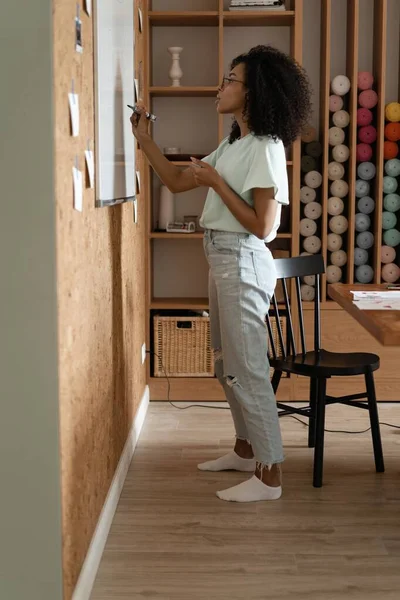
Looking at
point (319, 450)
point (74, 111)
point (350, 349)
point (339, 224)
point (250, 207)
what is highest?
point (74, 111)

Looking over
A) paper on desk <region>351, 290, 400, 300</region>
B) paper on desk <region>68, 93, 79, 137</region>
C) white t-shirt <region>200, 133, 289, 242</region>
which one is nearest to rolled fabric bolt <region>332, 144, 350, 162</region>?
paper on desk <region>351, 290, 400, 300</region>

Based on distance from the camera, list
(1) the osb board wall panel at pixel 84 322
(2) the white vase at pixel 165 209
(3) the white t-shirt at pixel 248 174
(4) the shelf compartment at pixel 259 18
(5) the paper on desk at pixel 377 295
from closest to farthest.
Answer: (1) the osb board wall panel at pixel 84 322, (3) the white t-shirt at pixel 248 174, (5) the paper on desk at pixel 377 295, (4) the shelf compartment at pixel 259 18, (2) the white vase at pixel 165 209

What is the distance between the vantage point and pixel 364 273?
457 cm

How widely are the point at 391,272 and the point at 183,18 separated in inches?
67.4

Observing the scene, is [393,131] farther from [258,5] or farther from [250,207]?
[250,207]

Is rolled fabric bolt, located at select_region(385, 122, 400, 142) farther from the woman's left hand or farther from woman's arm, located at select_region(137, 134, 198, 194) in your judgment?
the woman's left hand

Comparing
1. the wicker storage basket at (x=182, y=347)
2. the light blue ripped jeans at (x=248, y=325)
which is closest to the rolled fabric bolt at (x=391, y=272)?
the wicker storage basket at (x=182, y=347)

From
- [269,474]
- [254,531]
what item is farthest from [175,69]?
[254,531]

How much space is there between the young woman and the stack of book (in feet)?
4.43

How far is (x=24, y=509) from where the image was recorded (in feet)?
6.70

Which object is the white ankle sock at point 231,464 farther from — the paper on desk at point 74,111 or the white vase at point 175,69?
the white vase at point 175,69

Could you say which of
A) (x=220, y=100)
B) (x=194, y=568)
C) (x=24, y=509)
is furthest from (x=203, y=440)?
(x=24, y=509)

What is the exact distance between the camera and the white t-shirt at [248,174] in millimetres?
2984

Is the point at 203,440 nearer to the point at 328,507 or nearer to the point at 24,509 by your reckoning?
the point at 328,507
